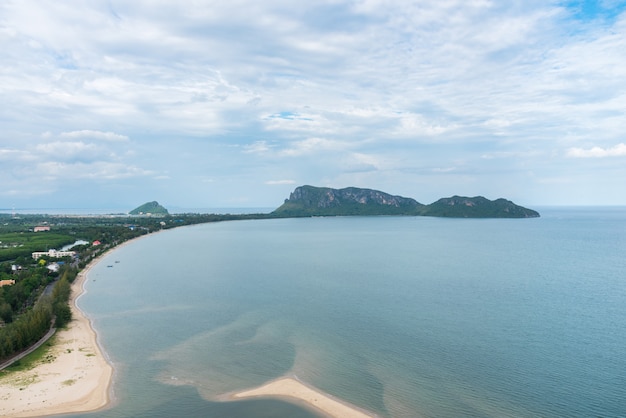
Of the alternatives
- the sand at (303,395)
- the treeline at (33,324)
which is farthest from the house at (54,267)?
the sand at (303,395)

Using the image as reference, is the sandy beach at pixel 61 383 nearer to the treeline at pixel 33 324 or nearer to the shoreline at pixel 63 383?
the shoreline at pixel 63 383

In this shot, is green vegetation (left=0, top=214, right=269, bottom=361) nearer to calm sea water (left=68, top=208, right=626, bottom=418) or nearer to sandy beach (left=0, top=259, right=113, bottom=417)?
sandy beach (left=0, top=259, right=113, bottom=417)

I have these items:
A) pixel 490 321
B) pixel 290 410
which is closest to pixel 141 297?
pixel 290 410

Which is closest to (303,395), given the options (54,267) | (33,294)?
(33,294)

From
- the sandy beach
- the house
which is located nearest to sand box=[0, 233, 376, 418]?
the sandy beach

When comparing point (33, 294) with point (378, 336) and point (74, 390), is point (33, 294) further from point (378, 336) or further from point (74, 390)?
point (378, 336)

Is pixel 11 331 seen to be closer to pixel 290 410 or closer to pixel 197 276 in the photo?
pixel 290 410
